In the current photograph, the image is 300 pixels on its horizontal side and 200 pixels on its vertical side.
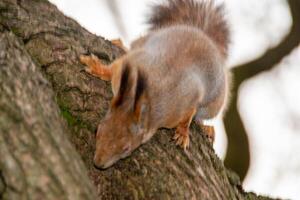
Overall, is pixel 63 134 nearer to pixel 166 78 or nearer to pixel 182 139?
pixel 182 139

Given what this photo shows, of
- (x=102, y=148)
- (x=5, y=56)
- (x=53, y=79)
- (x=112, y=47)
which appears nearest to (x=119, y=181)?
(x=102, y=148)

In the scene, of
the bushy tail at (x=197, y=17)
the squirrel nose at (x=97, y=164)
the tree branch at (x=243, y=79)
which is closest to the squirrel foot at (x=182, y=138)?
the squirrel nose at (x=97, y=164)

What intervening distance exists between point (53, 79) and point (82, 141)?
359 mm

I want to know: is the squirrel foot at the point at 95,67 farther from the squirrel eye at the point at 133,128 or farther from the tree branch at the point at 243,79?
the tree branch at the point at 243,79

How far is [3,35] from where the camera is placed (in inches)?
98.6

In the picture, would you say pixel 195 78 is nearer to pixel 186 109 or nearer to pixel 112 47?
pixel 186 109

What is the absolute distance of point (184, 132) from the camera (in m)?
3.33

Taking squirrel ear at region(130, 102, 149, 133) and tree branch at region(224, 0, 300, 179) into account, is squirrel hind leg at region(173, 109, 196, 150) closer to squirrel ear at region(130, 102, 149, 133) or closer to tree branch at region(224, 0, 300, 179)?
squirrel ear at region(130, 102, 149, 133)

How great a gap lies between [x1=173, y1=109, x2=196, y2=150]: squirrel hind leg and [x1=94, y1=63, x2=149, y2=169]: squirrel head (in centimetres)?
19

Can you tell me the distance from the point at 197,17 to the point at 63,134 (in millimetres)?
2770

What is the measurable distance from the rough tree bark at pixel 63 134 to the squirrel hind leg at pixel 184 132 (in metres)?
0.05

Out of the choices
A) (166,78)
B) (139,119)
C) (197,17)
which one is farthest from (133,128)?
(197,17)

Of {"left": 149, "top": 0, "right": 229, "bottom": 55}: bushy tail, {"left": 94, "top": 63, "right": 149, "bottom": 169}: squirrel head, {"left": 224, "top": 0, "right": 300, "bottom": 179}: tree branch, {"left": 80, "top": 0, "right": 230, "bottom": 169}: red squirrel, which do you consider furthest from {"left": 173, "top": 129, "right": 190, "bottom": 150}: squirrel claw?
{"left": 149, "top": 0, "right": 229, "bottom": 55}: bushy tail

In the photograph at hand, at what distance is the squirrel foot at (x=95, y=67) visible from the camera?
3111 mm
